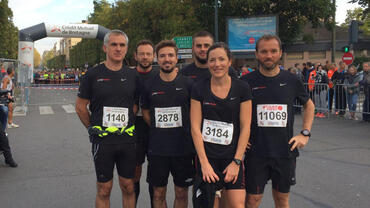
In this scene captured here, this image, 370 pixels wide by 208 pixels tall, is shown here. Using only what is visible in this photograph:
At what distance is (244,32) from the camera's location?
25.1m

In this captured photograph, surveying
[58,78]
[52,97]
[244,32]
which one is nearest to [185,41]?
[244,32]

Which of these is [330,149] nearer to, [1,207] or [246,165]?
[246,165]

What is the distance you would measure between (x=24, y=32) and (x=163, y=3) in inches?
672

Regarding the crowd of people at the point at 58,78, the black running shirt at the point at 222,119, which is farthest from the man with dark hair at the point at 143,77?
the crowd of people at the point at 58,78

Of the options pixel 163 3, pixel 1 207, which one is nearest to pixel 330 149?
pixel 1 207

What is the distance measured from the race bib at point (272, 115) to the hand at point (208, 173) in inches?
23.4

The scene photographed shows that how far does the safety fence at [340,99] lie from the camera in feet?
36.7

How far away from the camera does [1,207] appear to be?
4.48 meters

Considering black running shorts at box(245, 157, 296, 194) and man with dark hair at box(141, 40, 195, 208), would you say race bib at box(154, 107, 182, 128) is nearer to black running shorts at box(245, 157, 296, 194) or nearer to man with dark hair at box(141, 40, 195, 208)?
man with dark hair at box(141, 40, 195, 208)

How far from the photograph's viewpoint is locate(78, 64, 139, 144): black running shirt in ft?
11.1

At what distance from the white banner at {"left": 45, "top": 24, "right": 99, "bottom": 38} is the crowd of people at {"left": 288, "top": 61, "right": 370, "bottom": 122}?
1485cm

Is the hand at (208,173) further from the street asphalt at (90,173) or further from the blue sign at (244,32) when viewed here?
the blue sign at (244,32)

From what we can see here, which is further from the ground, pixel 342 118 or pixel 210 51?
pixel 210 51

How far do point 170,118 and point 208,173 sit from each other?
27.9 inches
